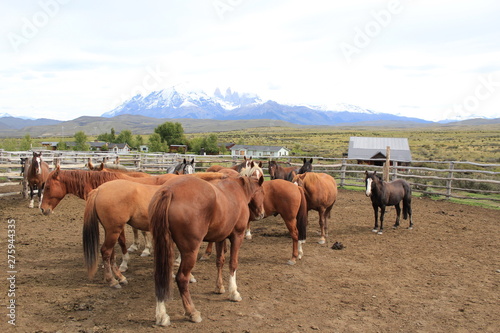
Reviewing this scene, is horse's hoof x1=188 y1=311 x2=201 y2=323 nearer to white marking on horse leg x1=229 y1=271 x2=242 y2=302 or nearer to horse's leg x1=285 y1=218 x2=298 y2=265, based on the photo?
white marking on horse leg x1=229 y1=271 x2=242 y2=302

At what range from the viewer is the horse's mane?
6.10 meters

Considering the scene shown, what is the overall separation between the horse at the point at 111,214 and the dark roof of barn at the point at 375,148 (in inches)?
1356

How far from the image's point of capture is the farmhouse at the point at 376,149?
122 feet

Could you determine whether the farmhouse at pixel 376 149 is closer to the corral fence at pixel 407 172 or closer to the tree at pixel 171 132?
the corral fence at pixel 407 172

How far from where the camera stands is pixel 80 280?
5.12m

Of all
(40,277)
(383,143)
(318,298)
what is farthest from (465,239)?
(383,143)

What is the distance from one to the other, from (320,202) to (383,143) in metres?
37.3

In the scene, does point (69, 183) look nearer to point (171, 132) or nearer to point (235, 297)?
point (235, 297)

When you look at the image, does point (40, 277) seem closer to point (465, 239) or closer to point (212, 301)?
point (212, 301)

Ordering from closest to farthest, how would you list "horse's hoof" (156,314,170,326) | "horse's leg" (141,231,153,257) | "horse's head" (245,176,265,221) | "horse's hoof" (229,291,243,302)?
"horse's hoof" (156,314,170,326), "horse's hoof" (229,291,243,302), "horse's head" (245,176,265,221), "horse's leg" (141,231,153,257)

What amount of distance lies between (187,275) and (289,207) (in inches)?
116

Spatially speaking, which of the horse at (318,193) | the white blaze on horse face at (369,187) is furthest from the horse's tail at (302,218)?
the white blaze on horse face at (369,187)

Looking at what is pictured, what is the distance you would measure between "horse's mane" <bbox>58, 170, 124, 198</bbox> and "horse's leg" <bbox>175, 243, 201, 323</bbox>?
9.68 ft

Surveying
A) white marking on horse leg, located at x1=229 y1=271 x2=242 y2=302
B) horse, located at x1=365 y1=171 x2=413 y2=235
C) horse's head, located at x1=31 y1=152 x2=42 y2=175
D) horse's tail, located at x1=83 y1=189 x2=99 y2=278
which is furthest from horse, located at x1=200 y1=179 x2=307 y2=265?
horse's head, located at x1=31 y1=152 x2=42 y2=175
